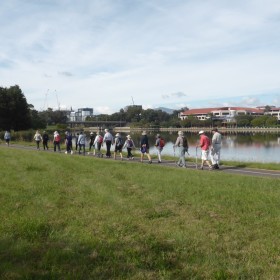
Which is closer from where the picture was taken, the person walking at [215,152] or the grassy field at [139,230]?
the grassy field at [139,230]

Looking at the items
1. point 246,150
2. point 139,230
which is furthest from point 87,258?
point 246,150

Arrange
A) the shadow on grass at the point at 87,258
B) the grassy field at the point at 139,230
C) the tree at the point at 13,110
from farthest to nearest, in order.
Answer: the tree at the point at 13,110 < the grassy field at the point at 139,230 < the shadow on grass at the point at 87,258

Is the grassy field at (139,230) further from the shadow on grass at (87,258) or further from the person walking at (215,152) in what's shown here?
the person walking at (215,152)

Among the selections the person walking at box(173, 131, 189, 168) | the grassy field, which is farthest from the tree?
the grassy field

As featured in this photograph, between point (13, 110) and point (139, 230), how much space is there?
8509cm

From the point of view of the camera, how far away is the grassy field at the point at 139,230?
4.78 meters

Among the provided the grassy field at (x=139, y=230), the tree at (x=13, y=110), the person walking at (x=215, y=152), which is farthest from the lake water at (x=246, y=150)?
the tree at (x=13, y=110)

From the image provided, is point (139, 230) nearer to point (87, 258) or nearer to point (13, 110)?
point (87, 258)

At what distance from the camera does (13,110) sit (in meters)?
85.9

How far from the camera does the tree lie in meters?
85.2

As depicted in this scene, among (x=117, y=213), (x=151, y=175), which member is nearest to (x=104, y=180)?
(x=151, y=175)

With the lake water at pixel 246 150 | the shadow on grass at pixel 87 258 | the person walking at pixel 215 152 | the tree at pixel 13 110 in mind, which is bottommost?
the lake water at pixel 246 150

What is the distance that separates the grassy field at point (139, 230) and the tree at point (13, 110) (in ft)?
260

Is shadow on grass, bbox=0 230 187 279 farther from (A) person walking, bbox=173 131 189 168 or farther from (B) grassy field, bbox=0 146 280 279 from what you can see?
(A) person walking, bbox=173 131 189 168
